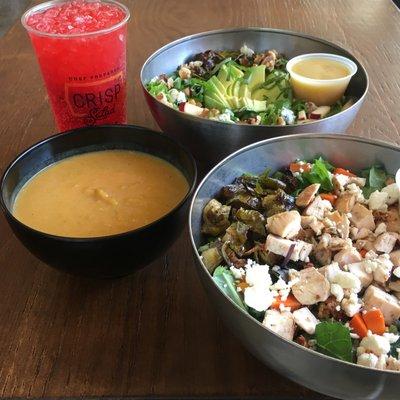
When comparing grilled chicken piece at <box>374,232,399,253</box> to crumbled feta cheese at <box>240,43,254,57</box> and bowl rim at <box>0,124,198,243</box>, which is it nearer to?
bowl rim at <box>0,124,198,243</box>

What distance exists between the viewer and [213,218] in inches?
34.9

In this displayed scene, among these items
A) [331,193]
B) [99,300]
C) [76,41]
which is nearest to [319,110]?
[331,193]

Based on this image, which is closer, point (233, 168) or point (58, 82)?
point (233, 168)

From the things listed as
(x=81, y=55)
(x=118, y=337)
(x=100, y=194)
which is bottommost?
(x=118, y=337)

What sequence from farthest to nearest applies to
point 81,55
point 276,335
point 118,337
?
point 81,55 → point 118,337 → point 276,335

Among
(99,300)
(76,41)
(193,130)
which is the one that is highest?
(76,41)

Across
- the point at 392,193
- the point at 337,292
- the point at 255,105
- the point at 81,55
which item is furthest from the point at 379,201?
the point at 81,55

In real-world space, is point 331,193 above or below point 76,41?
below

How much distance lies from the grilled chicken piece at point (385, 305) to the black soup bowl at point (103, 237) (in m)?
0.32

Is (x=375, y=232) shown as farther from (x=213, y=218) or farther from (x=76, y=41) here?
(x=76, y=41)

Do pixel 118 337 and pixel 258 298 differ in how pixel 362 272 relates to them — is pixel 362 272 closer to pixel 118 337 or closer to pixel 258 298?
pixel 258 298

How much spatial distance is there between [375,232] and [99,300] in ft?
1.61

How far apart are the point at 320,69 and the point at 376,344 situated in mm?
834

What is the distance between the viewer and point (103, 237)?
754mm
